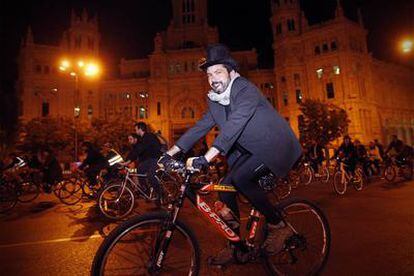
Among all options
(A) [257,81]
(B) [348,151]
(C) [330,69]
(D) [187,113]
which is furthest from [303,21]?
(B) [348,151]

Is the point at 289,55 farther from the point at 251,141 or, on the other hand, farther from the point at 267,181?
the point at 251,141

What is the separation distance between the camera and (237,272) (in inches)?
138

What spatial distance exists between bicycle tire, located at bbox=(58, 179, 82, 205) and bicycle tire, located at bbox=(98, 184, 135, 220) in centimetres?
342

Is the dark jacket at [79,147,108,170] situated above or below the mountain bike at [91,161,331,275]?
above

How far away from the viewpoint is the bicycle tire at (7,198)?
9.75 m

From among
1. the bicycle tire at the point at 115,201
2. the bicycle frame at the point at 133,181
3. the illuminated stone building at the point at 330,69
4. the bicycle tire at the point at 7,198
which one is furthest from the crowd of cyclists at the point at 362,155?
the illuminated stone building at the point at 330,69

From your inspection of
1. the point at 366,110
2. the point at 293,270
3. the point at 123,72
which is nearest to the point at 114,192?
the point at 293,270

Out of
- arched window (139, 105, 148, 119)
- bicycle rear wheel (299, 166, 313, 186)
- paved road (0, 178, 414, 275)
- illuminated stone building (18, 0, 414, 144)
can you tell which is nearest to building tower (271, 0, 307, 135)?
illuminated stone building (18, 0, 414, 144)

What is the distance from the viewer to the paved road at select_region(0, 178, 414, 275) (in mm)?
3670

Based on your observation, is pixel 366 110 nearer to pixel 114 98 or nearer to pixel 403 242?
pixel 114 98

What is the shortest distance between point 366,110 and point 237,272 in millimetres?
53580

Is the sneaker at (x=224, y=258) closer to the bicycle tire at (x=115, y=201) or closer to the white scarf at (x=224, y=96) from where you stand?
the white scarf at (x=224, y=96)

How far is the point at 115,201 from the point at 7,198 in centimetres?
506

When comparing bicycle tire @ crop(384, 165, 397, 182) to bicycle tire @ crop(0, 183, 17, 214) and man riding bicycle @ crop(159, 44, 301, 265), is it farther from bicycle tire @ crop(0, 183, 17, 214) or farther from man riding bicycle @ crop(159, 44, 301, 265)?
bicycle tire @ crop(0, 183, 17, 214)
